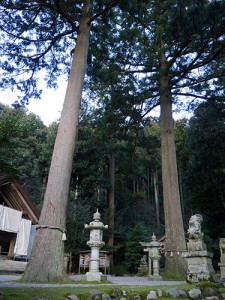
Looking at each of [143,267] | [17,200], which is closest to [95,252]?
[17,200]

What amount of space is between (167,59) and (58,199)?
26.3 ft

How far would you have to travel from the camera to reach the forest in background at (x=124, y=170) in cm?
1352

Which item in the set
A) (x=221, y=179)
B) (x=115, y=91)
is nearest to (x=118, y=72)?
(x=115, y=91)

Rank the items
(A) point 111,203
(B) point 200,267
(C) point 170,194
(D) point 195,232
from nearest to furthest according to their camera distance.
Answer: (B) point 200,267, (D) point 195,232, (C) point 170,194, (A) point 111,203

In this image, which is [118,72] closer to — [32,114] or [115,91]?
[115,91]

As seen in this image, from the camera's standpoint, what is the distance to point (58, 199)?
19.4 feet

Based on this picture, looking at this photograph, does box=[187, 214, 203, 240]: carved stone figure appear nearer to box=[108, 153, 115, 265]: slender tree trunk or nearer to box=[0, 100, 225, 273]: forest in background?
box=[0, 100, 225, 273]: forest in background

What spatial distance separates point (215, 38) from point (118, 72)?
395cm

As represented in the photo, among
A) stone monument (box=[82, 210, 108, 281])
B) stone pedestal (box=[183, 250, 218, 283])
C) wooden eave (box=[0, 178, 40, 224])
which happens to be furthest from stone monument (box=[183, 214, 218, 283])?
wooden eave (box=[0, 178, 40, 224])

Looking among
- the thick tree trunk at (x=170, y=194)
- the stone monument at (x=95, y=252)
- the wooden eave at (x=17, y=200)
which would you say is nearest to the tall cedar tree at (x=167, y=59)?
the thick tree trunk at (x=170, y=194)

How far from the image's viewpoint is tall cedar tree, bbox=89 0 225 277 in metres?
8.68

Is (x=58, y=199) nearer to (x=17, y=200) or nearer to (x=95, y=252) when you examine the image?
(x=95, y=252)

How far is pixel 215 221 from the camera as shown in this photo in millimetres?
18500

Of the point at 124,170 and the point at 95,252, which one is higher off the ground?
the point at 124,170
